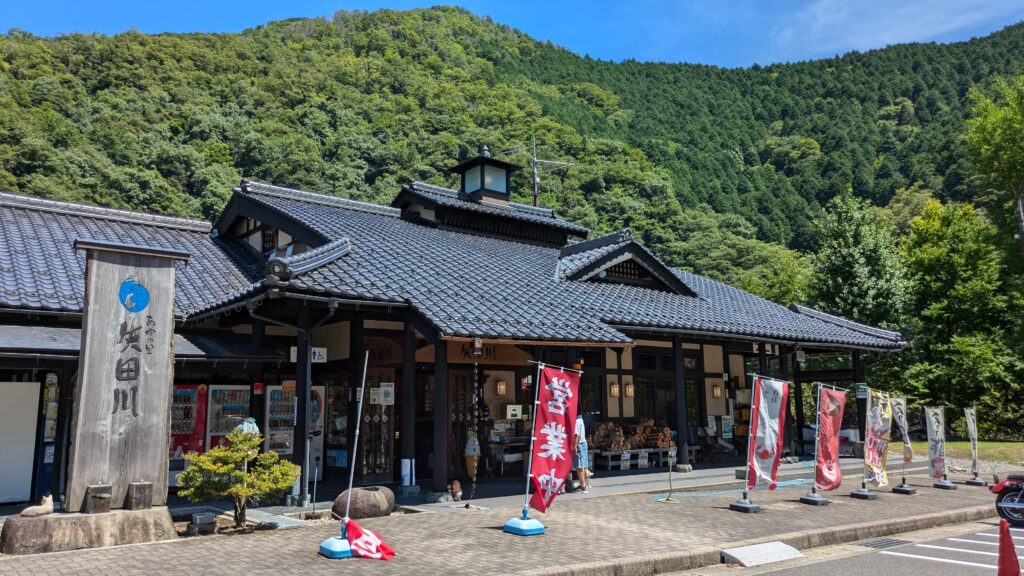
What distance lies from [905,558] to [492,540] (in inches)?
202

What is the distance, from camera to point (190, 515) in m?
10.2

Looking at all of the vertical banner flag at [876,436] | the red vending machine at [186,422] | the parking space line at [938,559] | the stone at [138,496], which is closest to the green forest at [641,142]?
the vertical banner flag at [876,436]

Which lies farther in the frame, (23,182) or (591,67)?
(591,67)

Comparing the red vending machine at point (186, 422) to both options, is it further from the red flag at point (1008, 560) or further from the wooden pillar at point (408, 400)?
the red flag at point (1008, 560)

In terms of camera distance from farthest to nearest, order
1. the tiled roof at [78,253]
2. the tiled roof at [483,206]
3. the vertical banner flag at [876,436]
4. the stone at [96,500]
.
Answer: the tiled roof at [483,206]
the vertical banner flag at [876,436]
the tiled roof at [78,253]
the stone at [96,500]

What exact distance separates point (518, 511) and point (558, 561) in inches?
139

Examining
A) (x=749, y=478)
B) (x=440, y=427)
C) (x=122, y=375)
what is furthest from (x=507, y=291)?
(x=122, y=375)

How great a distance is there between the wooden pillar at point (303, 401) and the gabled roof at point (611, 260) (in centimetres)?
740

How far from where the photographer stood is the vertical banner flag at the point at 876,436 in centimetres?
1305

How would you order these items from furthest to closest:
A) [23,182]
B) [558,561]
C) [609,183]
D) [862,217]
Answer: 1. [609,183]
2. [23,182]
3. [862,217]
4. [558,561]

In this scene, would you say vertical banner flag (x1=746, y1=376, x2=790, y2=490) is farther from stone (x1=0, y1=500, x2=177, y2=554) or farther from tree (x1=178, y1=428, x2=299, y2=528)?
stone (x1=0, y1=500, x2=177, y2=554)

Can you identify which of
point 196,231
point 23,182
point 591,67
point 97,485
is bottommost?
point 97,485

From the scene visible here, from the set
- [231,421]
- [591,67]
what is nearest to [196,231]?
[231,421]

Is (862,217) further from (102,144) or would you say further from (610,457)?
(102,144)
